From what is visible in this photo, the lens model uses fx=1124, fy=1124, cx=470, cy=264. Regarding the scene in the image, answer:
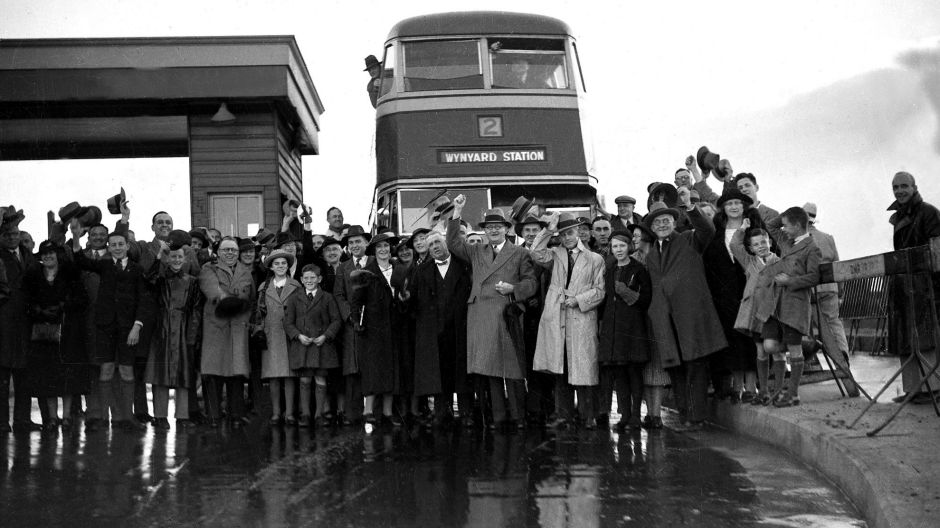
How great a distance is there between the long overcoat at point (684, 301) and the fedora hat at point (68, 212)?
522 cm

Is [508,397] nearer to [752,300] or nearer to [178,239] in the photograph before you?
[752,300]

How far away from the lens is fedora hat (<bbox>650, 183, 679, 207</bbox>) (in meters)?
10.4

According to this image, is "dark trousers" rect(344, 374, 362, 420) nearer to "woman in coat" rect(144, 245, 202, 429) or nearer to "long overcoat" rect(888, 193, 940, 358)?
"woman in coat" rect(144, 245, 202, 429)

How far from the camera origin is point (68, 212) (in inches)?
402

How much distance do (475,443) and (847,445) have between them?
2.90 meters

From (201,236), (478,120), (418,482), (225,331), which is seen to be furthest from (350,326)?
(478,120)

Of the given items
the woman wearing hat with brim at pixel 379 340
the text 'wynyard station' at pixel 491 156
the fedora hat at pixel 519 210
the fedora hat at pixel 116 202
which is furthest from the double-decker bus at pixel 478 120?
the fedora hat at pixel 116 202

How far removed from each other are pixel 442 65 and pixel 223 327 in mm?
4997

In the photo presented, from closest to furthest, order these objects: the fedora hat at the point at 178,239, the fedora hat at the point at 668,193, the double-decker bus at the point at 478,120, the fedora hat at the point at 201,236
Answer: the fedora hat at the point at 178,239
the fedora hat at the point at 668,193
the fedora hat at the point at 201,236
the double-decker bus at the point at 478,120

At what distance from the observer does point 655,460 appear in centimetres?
705

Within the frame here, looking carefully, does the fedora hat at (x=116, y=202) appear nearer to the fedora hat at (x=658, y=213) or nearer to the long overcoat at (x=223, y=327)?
the long overcoat at (x=223, y=327)

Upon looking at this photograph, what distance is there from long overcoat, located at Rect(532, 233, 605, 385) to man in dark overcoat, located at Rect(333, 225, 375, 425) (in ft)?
5.53

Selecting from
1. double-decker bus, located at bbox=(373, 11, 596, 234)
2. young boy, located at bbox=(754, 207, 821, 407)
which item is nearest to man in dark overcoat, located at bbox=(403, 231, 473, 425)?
young boy, located at bbox=(754, 207, 821, 407)

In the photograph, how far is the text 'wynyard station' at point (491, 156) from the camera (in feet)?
43.8
